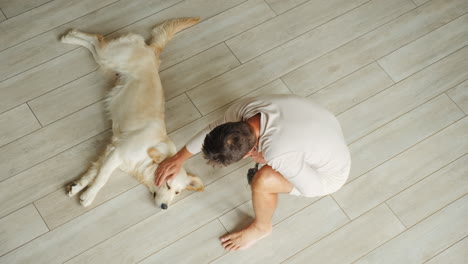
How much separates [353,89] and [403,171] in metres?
0.48

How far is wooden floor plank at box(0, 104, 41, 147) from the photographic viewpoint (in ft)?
6.76

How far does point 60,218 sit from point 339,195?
1.23 meters

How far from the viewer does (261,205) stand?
73.5 inches

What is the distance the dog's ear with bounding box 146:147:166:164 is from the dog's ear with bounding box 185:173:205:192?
0.15 metres

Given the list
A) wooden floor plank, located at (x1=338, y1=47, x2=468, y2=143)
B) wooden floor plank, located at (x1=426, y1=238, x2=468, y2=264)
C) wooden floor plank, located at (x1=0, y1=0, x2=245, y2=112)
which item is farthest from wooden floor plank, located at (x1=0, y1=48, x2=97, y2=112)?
wooden floor plank, located at (x1=426, y1=238, x2=468, y2=264)

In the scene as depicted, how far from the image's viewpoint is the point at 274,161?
157 centimetres

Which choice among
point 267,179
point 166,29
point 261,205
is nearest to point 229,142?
point 267,179

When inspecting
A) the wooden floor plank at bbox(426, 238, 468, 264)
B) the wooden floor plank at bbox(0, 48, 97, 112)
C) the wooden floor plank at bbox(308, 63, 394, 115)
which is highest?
the wooden floor plank at bbox(0, 48, 97, 112)

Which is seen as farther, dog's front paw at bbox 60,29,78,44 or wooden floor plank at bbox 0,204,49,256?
dog's front paw at bbox 60,29,78,44

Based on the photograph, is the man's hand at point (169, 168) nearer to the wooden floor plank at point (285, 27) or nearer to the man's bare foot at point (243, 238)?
the man's bare foot at point (243, 238)

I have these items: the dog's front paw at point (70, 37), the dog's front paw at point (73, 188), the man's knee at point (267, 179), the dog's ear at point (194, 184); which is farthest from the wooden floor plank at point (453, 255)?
the dog's front paw at point (70, 37)

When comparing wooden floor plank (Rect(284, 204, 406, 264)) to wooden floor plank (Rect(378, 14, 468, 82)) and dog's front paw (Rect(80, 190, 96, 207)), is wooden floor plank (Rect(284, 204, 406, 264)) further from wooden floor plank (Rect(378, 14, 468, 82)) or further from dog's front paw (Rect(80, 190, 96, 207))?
dog's front paw (Rect(80, 190, 96, 207))

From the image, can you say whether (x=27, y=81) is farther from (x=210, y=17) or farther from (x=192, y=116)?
(x=210, y=17)

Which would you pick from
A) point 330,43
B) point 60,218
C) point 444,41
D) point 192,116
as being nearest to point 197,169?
point 192,116
